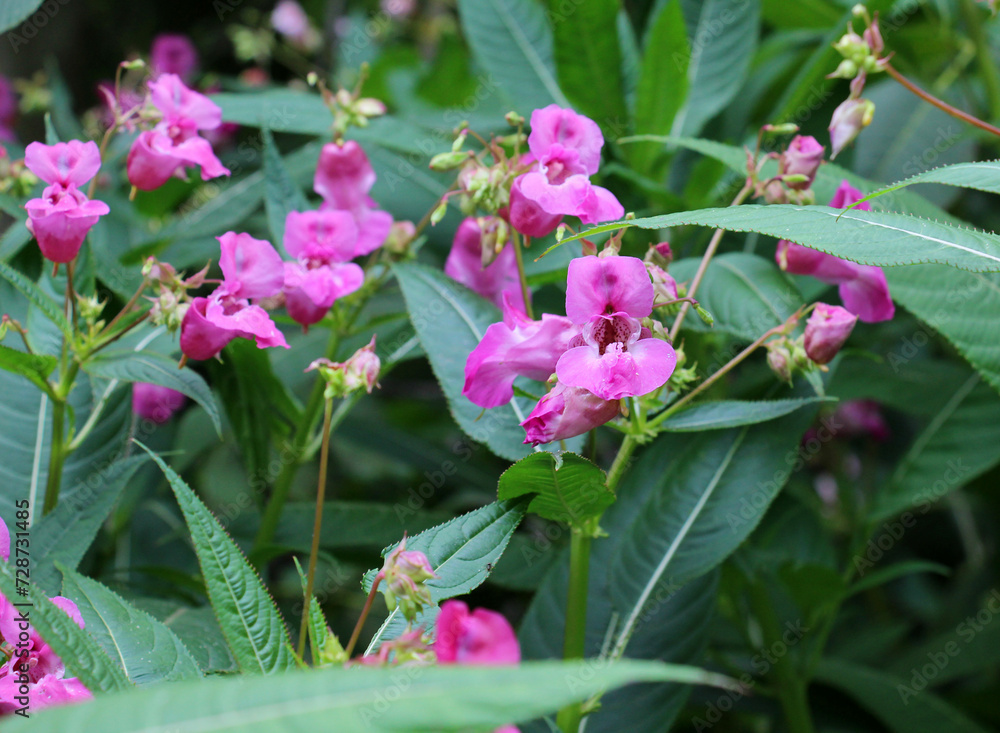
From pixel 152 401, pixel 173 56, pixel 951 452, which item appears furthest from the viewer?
pixel 173 56

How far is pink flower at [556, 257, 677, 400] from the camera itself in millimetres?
688

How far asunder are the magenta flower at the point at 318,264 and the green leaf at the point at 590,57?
1.72 ft

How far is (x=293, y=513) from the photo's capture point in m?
1.20

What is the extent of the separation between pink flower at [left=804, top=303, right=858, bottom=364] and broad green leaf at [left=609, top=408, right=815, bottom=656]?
181 mm

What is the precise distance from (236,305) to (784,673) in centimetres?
97

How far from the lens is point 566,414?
0.70 m

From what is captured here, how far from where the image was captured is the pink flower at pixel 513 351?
0.75 metres

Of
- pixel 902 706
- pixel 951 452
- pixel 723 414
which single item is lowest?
pixel 902 706

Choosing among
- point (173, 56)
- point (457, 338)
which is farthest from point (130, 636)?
point (173, 56)

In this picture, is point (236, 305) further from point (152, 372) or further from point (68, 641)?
point (68, 641)

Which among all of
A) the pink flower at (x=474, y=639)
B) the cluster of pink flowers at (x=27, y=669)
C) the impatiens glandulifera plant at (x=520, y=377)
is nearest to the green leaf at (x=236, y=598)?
the impatiens glandulifera plant at (x=520, y=377)

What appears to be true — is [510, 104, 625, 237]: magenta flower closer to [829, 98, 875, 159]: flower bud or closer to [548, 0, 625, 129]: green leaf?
[829, 98, 875, 159]: flower bud

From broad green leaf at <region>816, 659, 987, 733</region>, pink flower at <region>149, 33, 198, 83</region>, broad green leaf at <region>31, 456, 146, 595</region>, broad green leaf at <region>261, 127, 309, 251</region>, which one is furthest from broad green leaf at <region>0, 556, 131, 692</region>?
pink flower at <region>149, 33, 198, 83</region>

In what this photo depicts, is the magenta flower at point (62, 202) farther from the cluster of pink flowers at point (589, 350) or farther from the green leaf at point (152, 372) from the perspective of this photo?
the cluster of pink flowers at point (589, 350)
